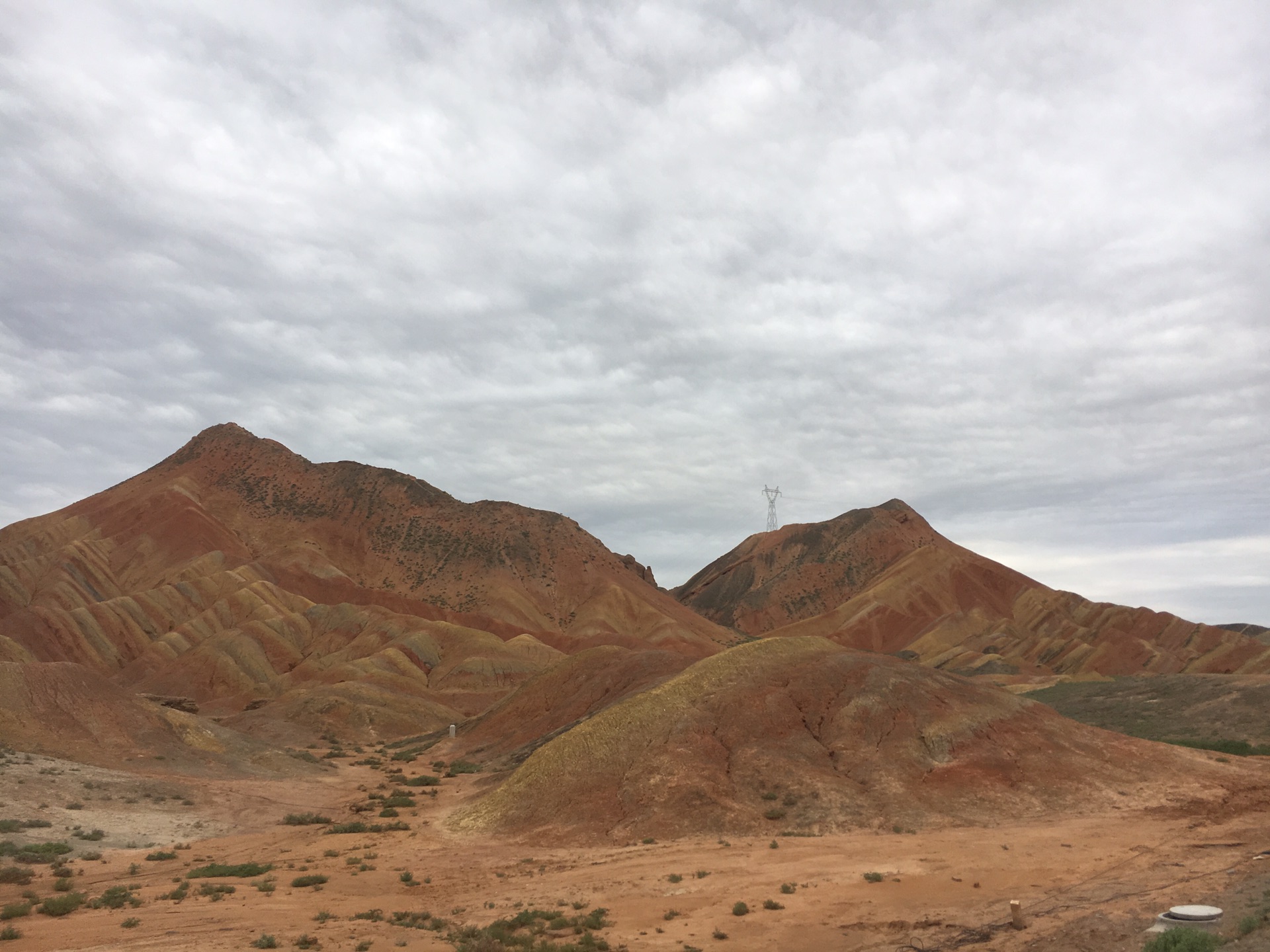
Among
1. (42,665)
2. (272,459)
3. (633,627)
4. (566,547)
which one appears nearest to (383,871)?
(42,665)

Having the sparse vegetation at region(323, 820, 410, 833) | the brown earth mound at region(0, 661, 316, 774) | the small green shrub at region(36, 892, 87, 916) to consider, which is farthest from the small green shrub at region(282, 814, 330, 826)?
the small green shrub at region(36, 892, 87, 916)

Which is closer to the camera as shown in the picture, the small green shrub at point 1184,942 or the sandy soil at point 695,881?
the small green shrub at point 1184,942

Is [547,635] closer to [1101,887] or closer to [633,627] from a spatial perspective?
[633,627]

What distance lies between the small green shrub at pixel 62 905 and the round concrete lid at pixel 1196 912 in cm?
2236

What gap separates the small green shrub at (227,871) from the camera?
22.8m

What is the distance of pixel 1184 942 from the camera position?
13141 millimetres

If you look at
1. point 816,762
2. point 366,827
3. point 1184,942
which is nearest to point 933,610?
point 816,762

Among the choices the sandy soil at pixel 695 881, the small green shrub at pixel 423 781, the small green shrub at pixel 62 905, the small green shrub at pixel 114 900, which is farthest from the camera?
the small green shrub at pixel 423 781

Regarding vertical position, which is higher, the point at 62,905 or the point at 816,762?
the point at 816,762

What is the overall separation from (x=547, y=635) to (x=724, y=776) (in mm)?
86608

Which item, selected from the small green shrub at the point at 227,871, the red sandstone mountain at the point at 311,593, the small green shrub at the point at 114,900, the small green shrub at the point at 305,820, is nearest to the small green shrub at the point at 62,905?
the small green shrub at the point at 114,900

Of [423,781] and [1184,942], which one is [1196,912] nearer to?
[1184,942]

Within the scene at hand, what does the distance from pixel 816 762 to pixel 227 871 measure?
67.4ft

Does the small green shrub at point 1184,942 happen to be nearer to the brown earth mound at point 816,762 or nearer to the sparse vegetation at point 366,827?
the brown earth mound at point 816,762
